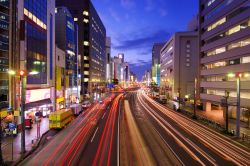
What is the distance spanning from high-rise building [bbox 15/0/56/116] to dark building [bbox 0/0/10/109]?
9.11ft

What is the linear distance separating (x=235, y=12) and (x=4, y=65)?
147 feet

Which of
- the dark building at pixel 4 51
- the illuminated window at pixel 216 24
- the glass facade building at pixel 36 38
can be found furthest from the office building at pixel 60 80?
the illuminated window at pixel 216 24

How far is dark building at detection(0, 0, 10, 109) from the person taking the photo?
1364 inches

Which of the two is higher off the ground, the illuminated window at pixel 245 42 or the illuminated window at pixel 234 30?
the illuminated window at pixel 234 30

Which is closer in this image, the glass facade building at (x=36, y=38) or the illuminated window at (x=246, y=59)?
the glass facade building at (x=36, y=38)

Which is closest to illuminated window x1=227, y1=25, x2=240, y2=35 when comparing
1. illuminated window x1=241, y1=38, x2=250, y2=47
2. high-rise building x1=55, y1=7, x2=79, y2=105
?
illuminated window x1=241, y1=38, x2=250, y2=47

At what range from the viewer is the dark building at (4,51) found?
34656mm

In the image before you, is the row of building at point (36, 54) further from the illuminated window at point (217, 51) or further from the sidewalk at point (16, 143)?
the illuminated window at point (217, 51)

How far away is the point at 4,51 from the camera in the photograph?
35.5 metres

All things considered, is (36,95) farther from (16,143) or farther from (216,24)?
(216,24)

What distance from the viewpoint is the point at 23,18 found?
41.4 m

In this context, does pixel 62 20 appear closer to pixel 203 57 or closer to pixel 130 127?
pixel 203 57

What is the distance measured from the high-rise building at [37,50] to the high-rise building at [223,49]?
3483cm

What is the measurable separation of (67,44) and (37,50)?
30337 millimetres
